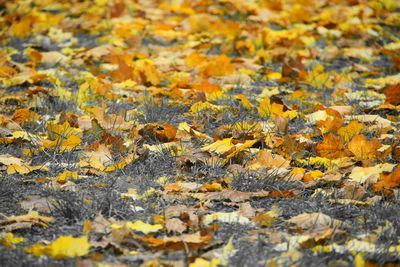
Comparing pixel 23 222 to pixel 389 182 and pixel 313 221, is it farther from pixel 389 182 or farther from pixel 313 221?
pixel 389 182

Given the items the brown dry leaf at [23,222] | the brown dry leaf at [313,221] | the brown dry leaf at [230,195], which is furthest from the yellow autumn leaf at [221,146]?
the brown dry leaf at [23,222]

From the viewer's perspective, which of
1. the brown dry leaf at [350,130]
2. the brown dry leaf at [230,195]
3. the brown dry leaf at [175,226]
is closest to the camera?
the brown dry leaf at [175,226]

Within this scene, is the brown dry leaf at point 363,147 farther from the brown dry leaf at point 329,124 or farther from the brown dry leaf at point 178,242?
the brown dry leaf at point 178,242

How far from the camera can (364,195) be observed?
107 inches

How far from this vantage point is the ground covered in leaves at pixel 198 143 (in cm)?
231

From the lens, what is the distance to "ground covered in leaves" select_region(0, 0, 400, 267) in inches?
91.0

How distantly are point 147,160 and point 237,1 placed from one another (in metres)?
4.09

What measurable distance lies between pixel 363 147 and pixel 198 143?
0.83m

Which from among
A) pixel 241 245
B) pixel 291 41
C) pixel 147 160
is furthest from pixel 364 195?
pixel 291 41

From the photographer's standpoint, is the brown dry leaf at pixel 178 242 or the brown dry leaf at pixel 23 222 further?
the brown dry leaf at pixel 23 222

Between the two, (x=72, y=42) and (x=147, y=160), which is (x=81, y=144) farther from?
(x=72, y=42)

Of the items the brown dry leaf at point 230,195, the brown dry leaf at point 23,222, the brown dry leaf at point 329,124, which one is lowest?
the brown dry leaf at point 329,124

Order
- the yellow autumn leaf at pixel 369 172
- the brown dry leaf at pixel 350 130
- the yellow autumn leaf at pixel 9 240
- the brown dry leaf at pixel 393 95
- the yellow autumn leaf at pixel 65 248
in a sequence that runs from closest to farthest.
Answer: the yellow autumn leaf at pixel 65 248, the yellow autumn leaf at pixel 9 240, the yellow autumn leaf at pixel 369 172, the brown dry leaf at pixel 350 130, the brown dry leaf at pixel 393 95

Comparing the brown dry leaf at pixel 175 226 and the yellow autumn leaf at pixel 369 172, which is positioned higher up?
the brown dry leaf at pixel 175 226
